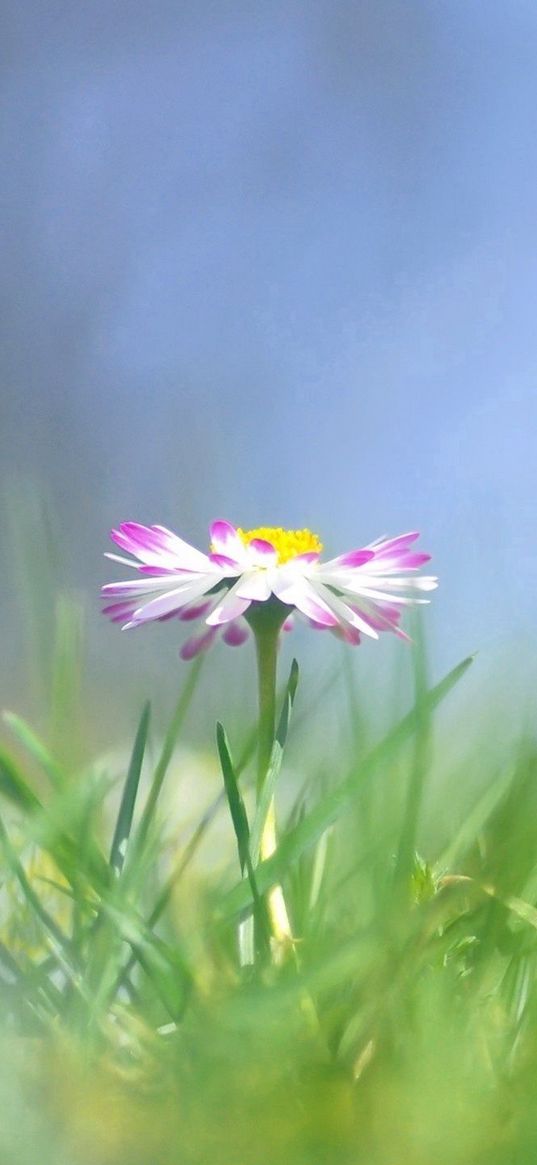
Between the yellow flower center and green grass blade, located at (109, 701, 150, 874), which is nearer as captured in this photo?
green grass blade, located at (109, 701, 150, 874)

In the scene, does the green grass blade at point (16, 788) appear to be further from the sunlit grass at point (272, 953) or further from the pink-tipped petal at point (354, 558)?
the pink-tipped petal at point (354, 558)

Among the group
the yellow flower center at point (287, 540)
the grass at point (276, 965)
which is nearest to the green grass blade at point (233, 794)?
the grass at point (276, 965)

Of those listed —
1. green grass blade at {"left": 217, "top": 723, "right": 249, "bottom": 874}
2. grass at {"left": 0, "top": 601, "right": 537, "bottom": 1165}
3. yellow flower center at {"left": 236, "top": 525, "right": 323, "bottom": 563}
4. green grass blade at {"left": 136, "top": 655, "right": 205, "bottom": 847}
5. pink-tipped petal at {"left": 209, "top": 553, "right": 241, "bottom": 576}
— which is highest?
yellow flower center at {"left": 236, "top": 525, "right": 323, "bottom": 563}

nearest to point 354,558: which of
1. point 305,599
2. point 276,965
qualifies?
point 305,599

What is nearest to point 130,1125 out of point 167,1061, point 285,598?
point 167,1061

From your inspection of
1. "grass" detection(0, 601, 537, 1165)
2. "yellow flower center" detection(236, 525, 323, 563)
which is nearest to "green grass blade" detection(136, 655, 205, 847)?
"grass" detection(0, 601, 537, 1165)

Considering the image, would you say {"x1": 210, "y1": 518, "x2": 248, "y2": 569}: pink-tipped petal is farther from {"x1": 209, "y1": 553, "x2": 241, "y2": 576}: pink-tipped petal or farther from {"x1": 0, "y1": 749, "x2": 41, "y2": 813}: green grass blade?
{"x1": 0, "y1": 749, "x2": 41, "y2": 813}: green grass blade

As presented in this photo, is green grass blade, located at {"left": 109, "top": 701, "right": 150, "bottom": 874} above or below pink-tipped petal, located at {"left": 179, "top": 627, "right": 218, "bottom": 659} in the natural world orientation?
below
